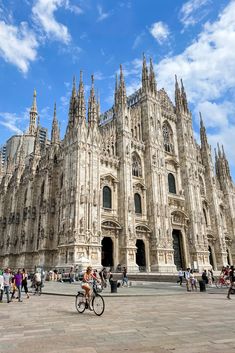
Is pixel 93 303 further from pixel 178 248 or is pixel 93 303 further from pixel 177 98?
pixel 177 98

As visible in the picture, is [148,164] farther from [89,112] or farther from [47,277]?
[47,277]

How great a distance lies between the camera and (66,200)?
2812 cm

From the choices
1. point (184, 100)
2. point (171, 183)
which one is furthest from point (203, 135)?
point (171, 183)

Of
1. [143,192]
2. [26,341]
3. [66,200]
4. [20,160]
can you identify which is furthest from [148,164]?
[26,341]

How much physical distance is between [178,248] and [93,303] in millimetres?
30796

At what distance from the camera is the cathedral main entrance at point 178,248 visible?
3666 cm

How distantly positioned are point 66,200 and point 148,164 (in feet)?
42.2

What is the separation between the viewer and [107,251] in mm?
30500

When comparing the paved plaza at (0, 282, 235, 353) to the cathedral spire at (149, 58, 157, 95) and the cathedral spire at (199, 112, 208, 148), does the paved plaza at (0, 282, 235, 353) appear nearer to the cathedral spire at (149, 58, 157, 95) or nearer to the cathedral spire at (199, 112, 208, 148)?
the cathedral spire at (149, 58, 157, 95)

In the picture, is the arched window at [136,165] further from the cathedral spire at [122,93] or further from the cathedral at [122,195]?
the cathedral spire at [122,93]

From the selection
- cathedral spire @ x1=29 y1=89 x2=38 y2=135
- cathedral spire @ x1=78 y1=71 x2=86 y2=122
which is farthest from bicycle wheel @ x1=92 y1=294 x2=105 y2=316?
cathedral spire @ x1=29 y1=89 x2=38 y2=135

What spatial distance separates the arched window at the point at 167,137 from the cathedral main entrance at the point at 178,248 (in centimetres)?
1209

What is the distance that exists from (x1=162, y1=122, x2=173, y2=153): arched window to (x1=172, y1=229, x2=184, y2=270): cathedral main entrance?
12095 mm

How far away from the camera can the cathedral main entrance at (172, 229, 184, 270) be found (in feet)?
120
